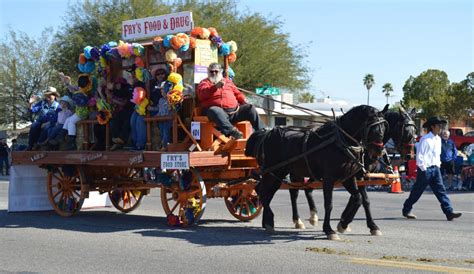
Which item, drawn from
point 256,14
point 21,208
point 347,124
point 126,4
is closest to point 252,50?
point 256,14

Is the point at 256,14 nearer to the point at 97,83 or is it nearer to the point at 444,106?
the point at 97,83

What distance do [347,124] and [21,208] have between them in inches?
296

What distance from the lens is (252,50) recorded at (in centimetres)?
3691

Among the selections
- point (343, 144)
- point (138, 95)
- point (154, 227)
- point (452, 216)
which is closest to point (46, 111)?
point (138, 95)

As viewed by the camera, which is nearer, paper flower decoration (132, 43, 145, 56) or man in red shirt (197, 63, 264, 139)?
man in red shirt (197, 63, 264, 139)

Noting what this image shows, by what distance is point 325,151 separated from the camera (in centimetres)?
1141

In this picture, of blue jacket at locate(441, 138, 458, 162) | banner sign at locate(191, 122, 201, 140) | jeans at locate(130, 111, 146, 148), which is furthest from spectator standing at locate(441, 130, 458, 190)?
jeans at locate(130, 111, 146, 148)

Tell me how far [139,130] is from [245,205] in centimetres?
233

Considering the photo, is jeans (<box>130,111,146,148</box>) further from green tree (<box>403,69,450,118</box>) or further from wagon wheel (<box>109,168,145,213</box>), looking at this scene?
green tree (<box>403,69,450,118</box>)

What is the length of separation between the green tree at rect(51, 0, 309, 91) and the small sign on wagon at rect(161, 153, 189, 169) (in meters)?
23.7

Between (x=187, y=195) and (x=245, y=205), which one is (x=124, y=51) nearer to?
(x=187, y=195)

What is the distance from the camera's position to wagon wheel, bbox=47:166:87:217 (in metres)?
14.6

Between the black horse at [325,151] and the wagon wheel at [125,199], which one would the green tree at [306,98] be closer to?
the wagon wheel at [125,199]

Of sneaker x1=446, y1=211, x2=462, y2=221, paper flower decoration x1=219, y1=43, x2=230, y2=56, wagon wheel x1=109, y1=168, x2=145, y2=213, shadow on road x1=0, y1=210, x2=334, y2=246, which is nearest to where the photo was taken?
shadow on road x1=0, y1=210, x2=334, y2=246
